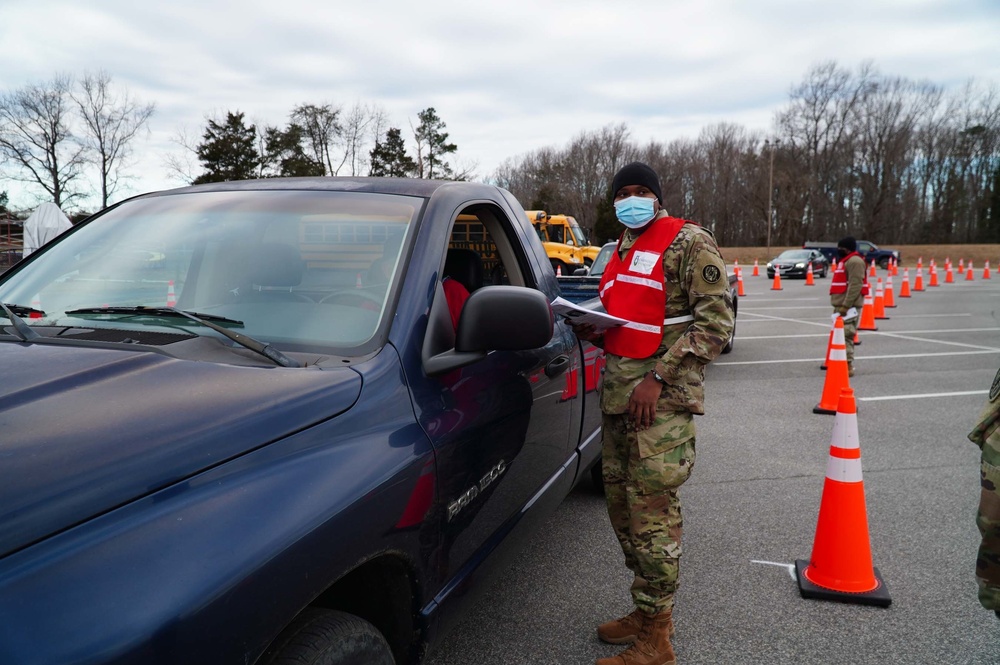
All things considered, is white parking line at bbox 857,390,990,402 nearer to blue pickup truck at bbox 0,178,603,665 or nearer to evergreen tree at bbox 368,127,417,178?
blue pickup truck at bbox 0,178,603,665

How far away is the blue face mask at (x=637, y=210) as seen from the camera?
2.72 meters

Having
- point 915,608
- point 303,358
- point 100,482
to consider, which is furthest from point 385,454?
point 915,608

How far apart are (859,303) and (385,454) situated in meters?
8.43

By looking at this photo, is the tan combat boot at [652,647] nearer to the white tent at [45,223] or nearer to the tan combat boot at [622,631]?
the tan combat boot at [622,631]

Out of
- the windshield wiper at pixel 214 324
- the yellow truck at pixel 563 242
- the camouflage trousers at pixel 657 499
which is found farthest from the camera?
the yellow truck at pixel 563 242

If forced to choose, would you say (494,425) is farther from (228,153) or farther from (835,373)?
(228,153)

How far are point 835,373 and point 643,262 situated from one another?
15.2 feet

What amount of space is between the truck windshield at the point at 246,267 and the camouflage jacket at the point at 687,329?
1044 mm

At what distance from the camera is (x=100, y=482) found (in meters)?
1.22

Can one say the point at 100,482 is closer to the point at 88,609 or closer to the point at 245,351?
the point at 88,609

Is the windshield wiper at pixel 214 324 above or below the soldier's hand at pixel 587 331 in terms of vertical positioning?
above

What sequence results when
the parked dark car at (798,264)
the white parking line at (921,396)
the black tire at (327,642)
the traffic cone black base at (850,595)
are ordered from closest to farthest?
the black tire at (327,642)
the traffic cone black base at (850,595)
the white parking line at (921,396)
the parked dark car at (798,264)

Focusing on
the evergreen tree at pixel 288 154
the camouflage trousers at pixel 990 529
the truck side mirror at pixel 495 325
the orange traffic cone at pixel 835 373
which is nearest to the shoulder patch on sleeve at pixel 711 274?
the truck side mirror at pixel 495 325

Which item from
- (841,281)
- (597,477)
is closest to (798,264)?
(841,281)
